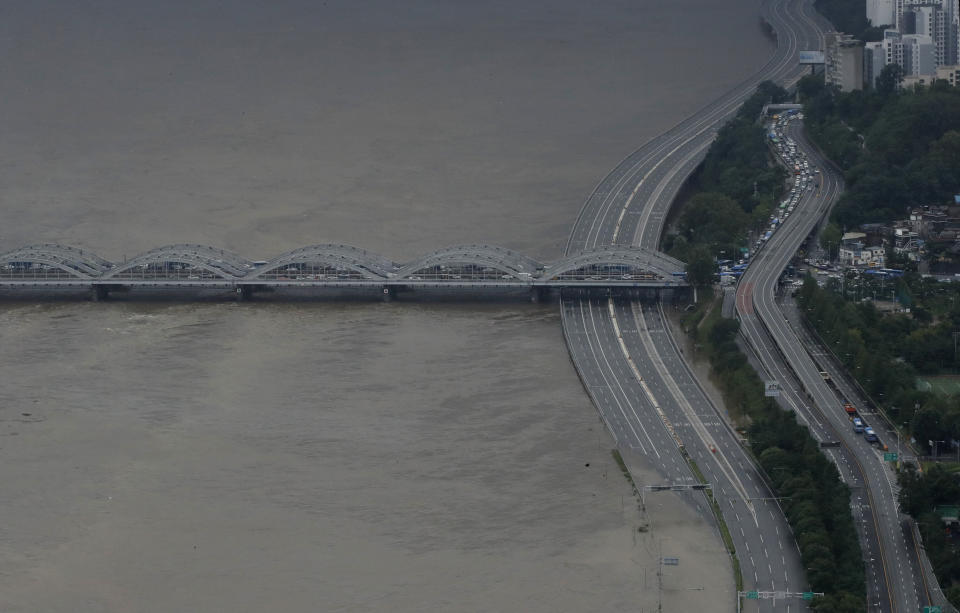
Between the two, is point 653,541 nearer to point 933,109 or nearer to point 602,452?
point 602,452

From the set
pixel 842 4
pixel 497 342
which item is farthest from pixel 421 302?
pixel 842 4

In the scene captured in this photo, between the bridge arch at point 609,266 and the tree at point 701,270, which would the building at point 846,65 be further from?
the tree at point 701,270

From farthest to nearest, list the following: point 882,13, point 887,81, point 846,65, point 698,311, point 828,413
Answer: point 882,13 < point 846,65 < point 887,81 < point 698,311 < point 828,413

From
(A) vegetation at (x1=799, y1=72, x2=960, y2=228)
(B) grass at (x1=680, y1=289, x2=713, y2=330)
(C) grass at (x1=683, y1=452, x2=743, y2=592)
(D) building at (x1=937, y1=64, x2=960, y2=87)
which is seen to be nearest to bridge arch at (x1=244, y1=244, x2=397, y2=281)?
(B) grass at (x1=680, y1=289, x2=713, y2=330)

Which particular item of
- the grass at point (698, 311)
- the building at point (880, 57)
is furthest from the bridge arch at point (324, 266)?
the building at point (880, 57)

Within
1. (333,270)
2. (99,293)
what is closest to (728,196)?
(333,270)

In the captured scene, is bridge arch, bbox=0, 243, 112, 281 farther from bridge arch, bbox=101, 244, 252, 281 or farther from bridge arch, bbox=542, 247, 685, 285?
bridge arch, bbox=542, 247, 685, 285

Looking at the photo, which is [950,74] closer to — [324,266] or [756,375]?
[324,266]
